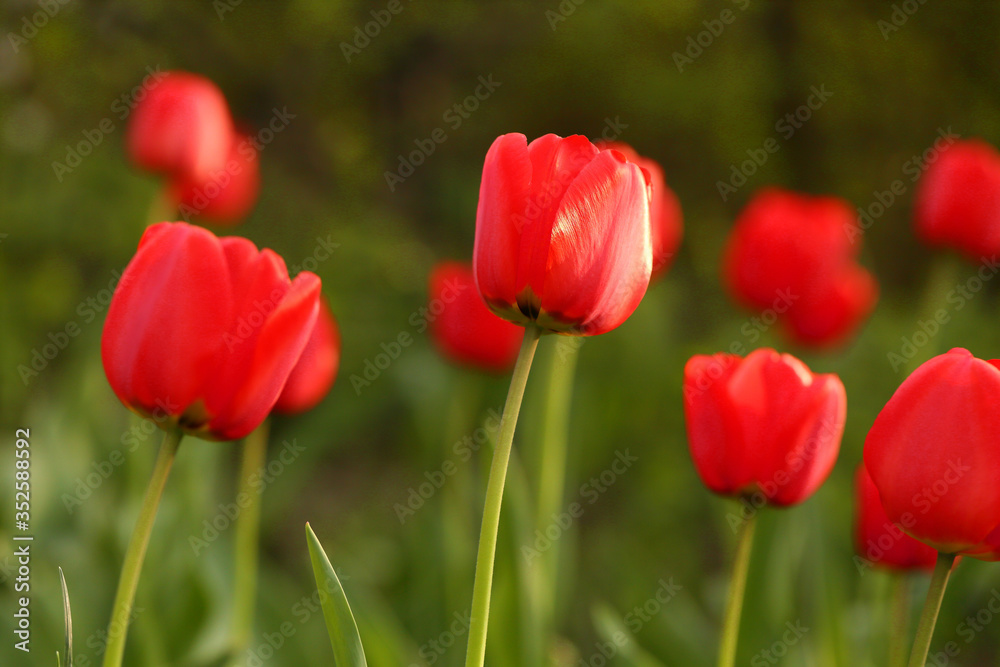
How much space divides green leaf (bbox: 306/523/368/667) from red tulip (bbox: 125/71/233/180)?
3.86 feet

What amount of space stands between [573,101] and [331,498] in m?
2.16

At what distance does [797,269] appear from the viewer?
1.73m

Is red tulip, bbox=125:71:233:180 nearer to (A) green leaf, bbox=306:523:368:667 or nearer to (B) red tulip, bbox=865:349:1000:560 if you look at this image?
(A) green leaf, bbox=306:523:368:667

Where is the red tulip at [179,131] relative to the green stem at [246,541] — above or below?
above

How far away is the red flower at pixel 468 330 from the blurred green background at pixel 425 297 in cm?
14

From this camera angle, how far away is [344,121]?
3.52 m

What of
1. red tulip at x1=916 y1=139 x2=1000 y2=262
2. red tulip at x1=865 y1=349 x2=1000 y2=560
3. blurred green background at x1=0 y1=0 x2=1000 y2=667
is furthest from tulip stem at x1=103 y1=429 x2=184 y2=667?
red tulip at x1=916 y1=139 x2=1000 y2=262

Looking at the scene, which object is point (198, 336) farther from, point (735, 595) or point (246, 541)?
point (246, 541)

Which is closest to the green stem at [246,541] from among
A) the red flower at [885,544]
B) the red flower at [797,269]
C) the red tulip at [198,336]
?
the red tulip at [198,336]

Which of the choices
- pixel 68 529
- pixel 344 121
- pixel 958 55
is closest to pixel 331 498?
pixel 68 529

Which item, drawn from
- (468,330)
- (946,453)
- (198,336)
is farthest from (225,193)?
(946,453)

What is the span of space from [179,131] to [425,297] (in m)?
1.53

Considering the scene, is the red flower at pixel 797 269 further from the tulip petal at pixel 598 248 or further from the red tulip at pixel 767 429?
the tulip petal at pixel 598 248

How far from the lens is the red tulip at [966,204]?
173 centimetres
